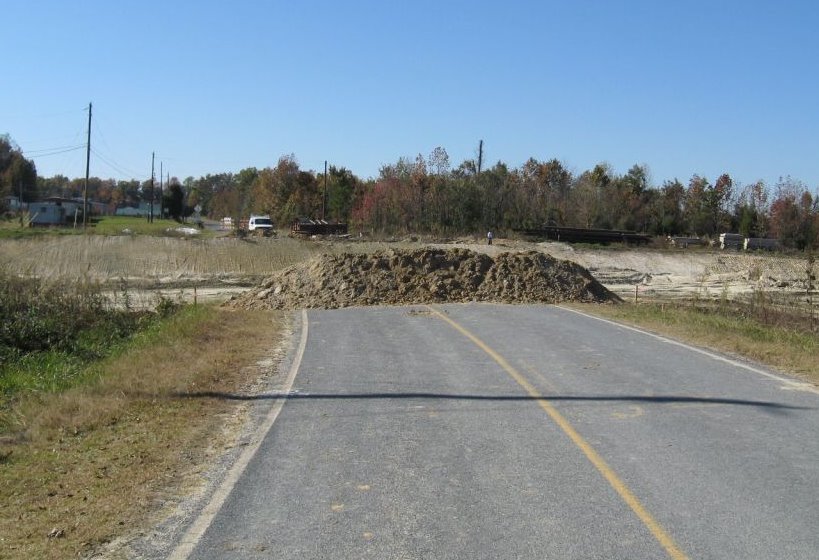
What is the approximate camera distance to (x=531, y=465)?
24.7ft

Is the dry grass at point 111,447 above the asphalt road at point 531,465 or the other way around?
the other way around

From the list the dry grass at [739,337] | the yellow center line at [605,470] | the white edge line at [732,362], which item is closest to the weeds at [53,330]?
the yellow center line at [605,470]

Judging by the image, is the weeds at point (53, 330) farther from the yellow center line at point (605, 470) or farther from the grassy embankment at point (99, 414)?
the yellow center line at point (605, 470)

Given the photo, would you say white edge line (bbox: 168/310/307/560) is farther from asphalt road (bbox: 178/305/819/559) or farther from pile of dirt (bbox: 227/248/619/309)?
pile of dirt (bbox: 227/248/619/309)

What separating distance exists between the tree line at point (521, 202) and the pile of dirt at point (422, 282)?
40801mm

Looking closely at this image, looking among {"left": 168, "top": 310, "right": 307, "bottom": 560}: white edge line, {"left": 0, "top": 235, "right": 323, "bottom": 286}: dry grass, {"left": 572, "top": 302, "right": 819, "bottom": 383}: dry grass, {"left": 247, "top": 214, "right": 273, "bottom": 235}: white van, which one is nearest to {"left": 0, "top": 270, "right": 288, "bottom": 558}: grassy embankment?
{"left": 168, "top": 310, "right": 307, "bottom": 560}: white edge line

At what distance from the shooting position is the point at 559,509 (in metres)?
6.35

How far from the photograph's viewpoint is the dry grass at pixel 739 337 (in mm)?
13523

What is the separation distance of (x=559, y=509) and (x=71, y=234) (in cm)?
5289

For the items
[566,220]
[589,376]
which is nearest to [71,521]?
[589,376]

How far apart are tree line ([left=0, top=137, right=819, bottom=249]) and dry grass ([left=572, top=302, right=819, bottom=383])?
4710 cm

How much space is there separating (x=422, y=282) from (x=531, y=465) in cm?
2068

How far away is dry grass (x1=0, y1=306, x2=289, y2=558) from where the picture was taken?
6.19 metres

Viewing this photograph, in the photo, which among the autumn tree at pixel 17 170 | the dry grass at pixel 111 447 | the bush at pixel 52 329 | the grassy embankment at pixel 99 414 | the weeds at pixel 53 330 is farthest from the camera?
the autumn tree at pixel 17 170
